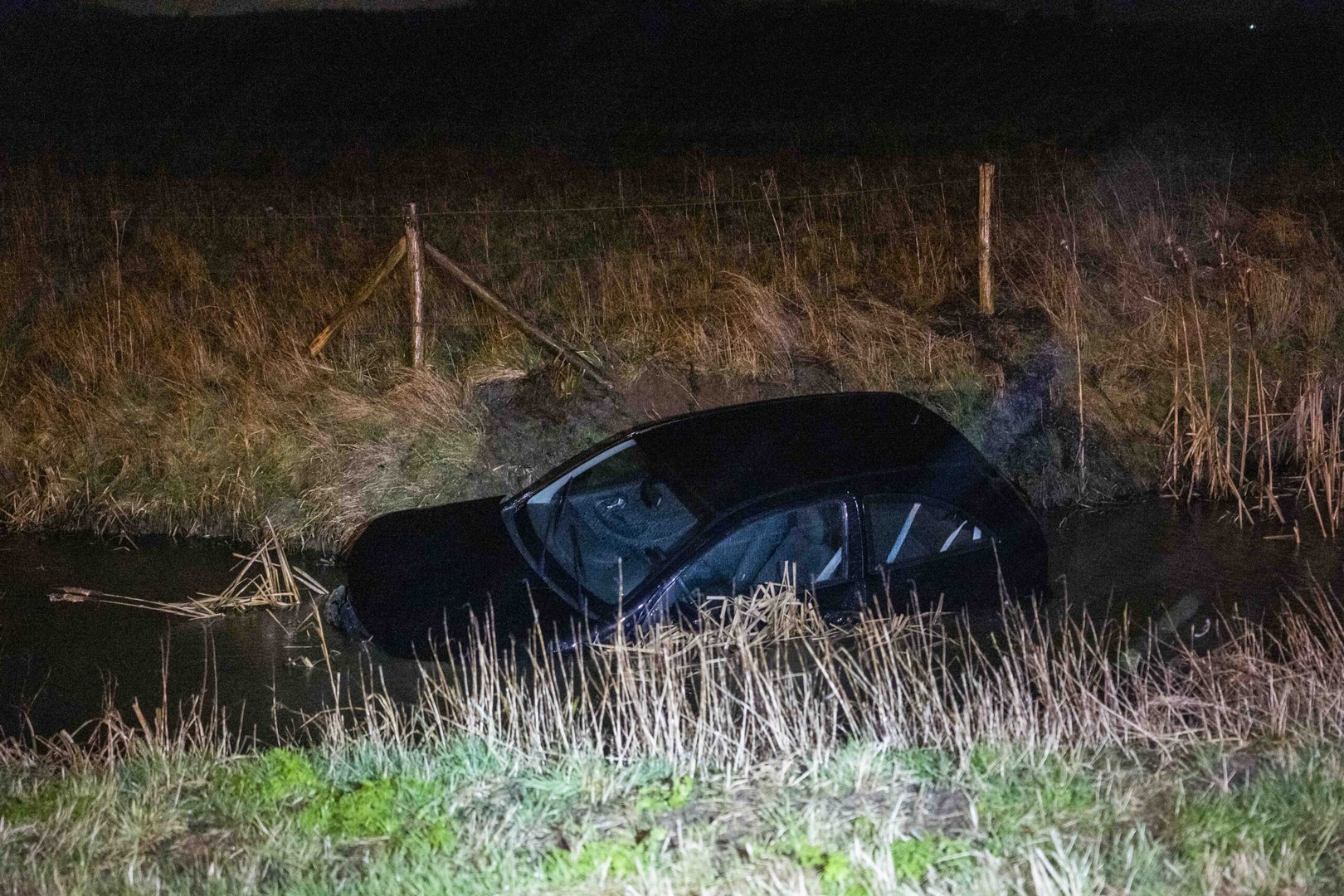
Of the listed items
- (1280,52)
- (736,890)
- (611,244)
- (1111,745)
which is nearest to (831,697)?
(1111,745)

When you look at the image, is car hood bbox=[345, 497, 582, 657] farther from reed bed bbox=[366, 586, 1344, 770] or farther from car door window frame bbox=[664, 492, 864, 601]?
car door window frame bbox=[664, 492, 864, 601]

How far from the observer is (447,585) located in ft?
20.7

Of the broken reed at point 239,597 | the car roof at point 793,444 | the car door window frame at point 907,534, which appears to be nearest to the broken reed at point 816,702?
the car door window frame at point 907,534

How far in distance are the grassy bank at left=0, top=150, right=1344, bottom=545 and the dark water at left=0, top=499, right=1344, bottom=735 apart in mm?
441

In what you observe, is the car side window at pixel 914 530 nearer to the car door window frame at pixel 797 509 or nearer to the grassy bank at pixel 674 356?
the car door window frame at pixel 797 509

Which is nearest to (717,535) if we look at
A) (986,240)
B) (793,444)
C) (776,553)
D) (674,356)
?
(776,553)

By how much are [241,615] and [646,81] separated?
36.4 m

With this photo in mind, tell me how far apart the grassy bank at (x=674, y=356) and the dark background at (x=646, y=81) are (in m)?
8.29

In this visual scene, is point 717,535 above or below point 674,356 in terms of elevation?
below

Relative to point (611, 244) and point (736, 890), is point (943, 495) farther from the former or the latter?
point (611, 244)

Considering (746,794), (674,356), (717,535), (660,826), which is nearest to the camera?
(660,826)

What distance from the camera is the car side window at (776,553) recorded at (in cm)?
574

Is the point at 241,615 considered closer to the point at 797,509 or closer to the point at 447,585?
the point at 447,585

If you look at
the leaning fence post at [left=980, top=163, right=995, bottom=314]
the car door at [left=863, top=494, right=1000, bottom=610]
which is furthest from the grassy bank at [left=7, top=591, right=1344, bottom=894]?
the leaning fence post at [left=980, top=163, right=995, bottom=314]
